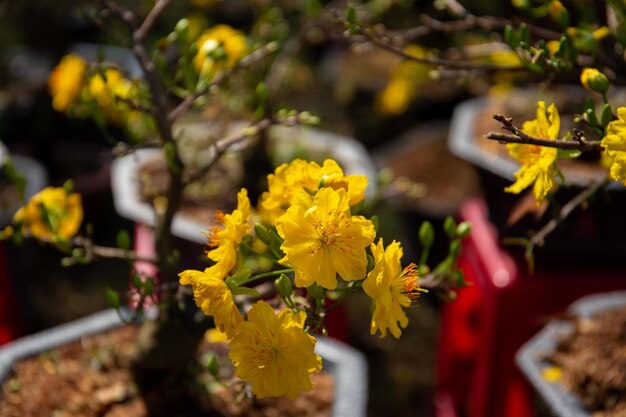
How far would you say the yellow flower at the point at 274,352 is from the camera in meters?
0.73

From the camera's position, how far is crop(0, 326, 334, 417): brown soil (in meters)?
1.20

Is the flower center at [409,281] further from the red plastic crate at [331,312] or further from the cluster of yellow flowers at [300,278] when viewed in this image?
the red plastic crate at [331,312]

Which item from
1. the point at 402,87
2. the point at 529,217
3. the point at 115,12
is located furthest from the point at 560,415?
the point at 402,87

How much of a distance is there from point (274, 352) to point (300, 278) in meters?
0.08

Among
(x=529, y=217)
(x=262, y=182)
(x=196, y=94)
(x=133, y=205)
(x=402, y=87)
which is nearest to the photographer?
(x=196, y=94)

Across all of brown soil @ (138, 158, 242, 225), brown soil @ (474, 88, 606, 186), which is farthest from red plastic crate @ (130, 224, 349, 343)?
brown soil @ (474, 88, 606, 186)

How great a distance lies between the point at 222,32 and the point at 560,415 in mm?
855

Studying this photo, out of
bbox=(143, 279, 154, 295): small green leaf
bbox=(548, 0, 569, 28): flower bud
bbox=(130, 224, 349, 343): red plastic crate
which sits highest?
bbox=(548, 0, 569, 28): flower bud

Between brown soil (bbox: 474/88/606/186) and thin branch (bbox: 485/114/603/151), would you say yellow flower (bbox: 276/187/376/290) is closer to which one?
thin branch (bbox: 485/114/603/151)

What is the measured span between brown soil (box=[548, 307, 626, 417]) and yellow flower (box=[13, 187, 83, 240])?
0.77m

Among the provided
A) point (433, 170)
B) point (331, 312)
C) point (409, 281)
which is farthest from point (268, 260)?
point (433, 170)

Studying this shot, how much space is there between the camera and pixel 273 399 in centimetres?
126

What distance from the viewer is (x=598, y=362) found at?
4.08 ft

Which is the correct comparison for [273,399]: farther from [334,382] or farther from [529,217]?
[529,217]
